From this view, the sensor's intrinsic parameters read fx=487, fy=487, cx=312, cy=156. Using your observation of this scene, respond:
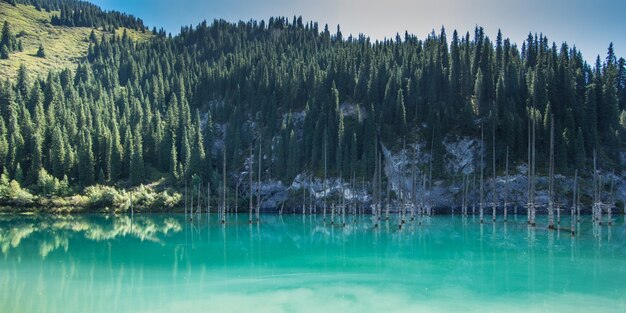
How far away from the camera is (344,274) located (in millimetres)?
29891

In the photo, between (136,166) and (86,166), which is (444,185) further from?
(86,166)

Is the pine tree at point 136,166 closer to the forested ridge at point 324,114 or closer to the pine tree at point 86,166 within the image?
the forested ridge at point 324,114

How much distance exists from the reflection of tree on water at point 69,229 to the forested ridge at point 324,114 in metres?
18.3

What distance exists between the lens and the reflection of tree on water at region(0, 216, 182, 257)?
47.5 metres

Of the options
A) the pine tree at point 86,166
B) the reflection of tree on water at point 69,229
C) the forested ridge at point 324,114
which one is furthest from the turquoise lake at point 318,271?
the pine tree at point 86,166

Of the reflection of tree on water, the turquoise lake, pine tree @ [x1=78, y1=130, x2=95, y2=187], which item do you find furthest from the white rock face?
pine tree @ [x1=78, y1=130, x2=95, y2=187]

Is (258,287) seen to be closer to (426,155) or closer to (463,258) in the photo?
(463,258)

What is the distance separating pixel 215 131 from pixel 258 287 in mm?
105365

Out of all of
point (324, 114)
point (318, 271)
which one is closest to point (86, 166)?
point (324, 114)

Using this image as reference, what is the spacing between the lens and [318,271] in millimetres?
31203

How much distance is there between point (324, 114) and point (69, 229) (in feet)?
205

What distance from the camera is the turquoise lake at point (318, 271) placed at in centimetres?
2219

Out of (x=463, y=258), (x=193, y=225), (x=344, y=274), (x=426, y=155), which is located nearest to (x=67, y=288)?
(x=344, y=274)

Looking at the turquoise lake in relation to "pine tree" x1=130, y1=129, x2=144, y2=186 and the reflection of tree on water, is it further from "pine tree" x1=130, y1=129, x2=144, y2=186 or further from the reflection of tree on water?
"pine tree" x1=130, y1=129, x2=144, y2=186
